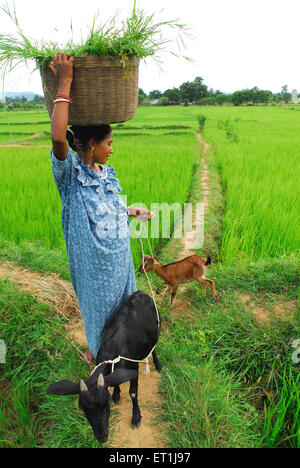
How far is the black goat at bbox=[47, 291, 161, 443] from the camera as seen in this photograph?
4.02 feet

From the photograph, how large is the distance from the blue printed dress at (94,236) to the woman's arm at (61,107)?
0.28 ft

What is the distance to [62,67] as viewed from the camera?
4.18ft

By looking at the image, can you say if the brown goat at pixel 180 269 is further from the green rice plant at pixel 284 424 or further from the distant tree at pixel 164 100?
the distant tree at pixel 164 100

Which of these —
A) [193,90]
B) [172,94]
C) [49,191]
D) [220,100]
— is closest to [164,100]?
[172,94]

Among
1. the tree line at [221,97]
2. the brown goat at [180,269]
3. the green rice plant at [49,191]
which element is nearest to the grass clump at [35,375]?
the brown goat at [180,269]

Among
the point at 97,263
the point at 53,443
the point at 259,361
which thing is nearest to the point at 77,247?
the point at 97,263

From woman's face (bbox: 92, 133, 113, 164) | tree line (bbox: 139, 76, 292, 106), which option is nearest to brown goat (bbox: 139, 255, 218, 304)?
woman's face (bbox: 92, 133, 113, 164)

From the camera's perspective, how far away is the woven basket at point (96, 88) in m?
1.34

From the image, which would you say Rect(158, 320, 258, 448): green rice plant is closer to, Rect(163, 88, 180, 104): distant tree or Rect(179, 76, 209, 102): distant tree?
Rect(163, 88, 180, 104): distant tree

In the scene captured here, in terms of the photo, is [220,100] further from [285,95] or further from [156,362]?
[156,362]

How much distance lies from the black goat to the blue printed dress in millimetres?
107

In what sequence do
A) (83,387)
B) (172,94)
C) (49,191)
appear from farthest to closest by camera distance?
(172,94) → (49,191) → (83,387)

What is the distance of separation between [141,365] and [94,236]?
1.06 metres

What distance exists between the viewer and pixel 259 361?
204 centimetres
